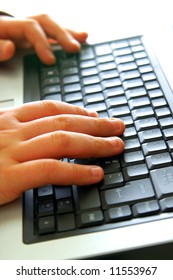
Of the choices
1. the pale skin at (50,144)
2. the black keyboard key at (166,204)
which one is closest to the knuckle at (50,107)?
the pale skin at (50,144)

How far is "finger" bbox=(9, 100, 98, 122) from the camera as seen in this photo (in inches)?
21.2

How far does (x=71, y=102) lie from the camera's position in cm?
59

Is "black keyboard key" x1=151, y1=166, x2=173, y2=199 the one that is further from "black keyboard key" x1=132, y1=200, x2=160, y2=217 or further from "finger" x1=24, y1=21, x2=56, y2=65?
"finger" x1=24, y1=21, x2=56, y2=65

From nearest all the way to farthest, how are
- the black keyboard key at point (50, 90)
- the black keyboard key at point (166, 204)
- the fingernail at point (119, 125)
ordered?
the black keyboard key at point (166, 204) < the fingernail at point (119, 125) < the black keyboard key at point (50, 90)

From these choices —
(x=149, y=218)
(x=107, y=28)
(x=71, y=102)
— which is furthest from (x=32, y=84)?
(x=149, y=218)

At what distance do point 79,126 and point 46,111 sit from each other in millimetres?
62

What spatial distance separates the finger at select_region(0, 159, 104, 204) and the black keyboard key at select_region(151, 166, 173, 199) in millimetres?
67

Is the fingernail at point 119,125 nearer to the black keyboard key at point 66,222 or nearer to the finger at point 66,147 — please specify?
the finger at point 66,147

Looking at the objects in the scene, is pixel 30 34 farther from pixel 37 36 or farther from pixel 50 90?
pixel 50 90

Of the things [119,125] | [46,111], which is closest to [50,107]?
[46,111]

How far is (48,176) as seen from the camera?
1.47 ft

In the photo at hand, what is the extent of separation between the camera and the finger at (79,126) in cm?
51

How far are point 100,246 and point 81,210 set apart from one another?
5 cm
